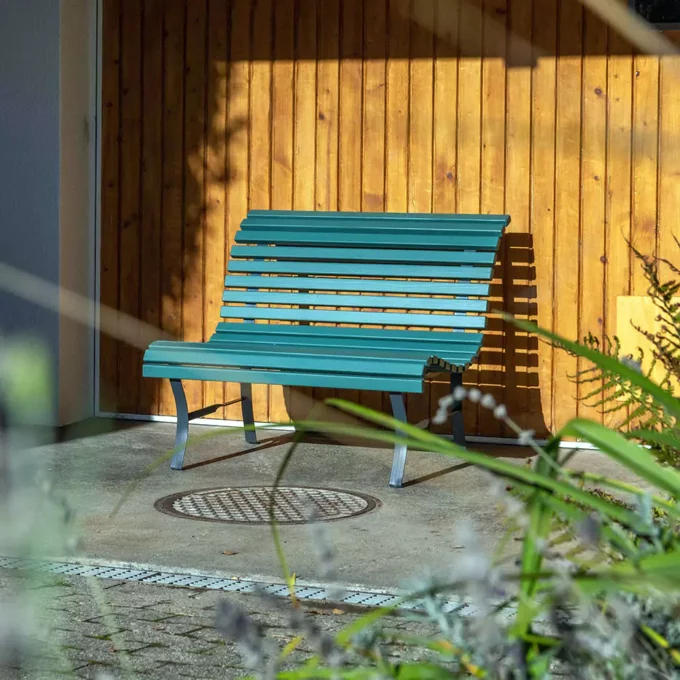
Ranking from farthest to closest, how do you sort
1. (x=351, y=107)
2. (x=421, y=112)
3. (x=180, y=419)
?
(x=351, y=107)
(x=421, y=112)
(x=180, y=419)

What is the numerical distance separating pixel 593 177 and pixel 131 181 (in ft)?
7.77

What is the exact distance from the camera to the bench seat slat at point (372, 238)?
5.63 m

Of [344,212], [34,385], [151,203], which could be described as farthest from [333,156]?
[34,385]

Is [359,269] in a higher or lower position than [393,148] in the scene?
lower

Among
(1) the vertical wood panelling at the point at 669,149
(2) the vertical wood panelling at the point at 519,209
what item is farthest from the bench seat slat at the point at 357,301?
(1) the vertical wood panelling at the point at 669,149

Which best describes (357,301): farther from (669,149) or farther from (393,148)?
(669,149)

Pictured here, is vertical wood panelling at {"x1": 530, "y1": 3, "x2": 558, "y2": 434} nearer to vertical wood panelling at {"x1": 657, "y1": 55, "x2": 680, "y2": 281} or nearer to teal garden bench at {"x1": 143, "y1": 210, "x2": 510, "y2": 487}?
teal garden bench at {"x1": 143, "y1": 210, "x2": 510, "y2": 487}

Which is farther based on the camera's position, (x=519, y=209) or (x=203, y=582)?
(x=519, y=209)

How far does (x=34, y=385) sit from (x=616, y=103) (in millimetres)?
5272

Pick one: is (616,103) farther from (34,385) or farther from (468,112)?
(34,385)

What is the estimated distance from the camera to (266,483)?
195 inches

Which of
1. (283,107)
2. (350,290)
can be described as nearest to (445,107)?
(283,107)

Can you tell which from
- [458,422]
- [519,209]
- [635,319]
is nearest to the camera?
[635,319]

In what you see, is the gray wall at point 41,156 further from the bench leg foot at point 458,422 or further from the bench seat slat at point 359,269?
the bench leg foot at point 458,422
